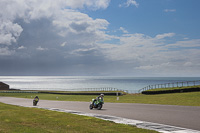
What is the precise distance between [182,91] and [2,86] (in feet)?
256

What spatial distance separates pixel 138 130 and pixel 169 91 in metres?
32.7

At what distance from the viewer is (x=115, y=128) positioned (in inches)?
418

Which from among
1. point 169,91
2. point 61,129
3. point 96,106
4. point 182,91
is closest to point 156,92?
point 169,91

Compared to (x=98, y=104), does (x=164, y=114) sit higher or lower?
lower

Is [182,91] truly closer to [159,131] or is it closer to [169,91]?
[169,91]

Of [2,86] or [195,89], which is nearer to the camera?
[195,89]

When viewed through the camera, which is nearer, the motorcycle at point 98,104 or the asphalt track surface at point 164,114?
the asphalt track surface at point 164,114

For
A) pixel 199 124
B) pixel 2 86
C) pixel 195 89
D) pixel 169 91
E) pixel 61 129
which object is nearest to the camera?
pixel 61 129

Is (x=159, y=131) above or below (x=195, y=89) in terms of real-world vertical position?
below

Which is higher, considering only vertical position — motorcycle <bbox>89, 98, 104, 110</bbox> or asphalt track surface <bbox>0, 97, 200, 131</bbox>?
motorcycle <bbox>89, 98, 104, 110</bbox>

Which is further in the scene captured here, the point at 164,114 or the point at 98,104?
the point at 98,104

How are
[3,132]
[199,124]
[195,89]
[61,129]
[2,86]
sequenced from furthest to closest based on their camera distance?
1. [2,86]
2. [195,89]
3. [199,124]
4. [61,129]
5. [3,132]

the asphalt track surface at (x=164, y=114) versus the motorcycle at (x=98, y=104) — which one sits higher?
the motorcycle at (x=98, y=104)

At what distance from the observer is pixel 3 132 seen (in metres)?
9.55
